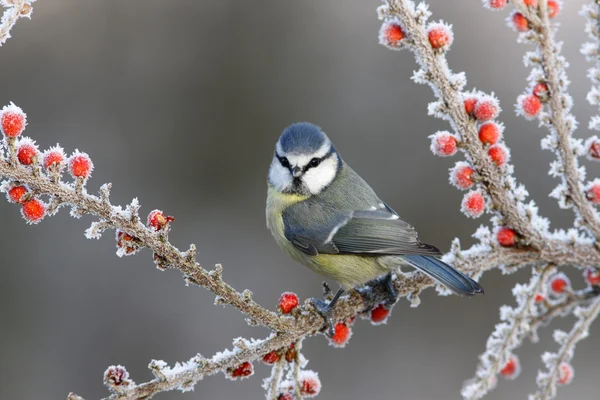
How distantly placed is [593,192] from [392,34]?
0.85 m

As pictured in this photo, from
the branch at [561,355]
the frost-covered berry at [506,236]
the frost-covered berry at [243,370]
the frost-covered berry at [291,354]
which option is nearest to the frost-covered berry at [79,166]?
the frost-covered berry at [243,370]

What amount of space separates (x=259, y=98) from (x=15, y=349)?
282 centimetres

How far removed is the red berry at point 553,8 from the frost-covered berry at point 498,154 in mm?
412

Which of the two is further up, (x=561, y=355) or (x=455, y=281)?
(x=455, y=281)

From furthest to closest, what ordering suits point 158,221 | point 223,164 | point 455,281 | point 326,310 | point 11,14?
point 223,164 < point 455,281 < point 326,310 < point 158,221 < point 11,14

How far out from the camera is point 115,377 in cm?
154

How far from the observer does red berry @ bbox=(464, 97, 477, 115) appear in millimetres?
1893

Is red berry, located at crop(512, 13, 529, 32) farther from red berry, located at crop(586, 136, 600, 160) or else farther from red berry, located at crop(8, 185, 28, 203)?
red berry, located at crop(8, 185, 28, 203)

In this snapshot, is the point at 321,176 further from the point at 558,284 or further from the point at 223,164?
the point at 223,164

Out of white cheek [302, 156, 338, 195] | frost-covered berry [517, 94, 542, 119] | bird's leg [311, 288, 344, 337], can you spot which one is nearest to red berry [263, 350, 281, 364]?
bird's leg [311, 288, 344, 337]

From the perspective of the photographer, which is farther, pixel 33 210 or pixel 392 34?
pixel 392 34

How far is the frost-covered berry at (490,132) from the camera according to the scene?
6.35 feet

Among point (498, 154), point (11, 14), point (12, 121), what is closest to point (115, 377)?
point (12, 121)

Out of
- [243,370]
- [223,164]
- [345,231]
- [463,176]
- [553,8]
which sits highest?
[223,164]
